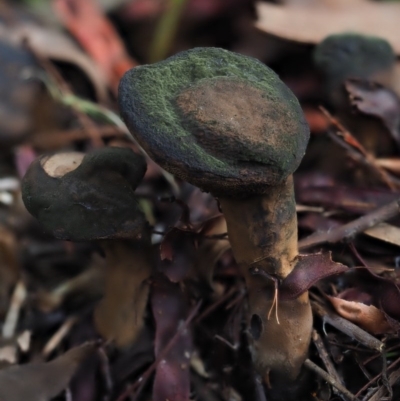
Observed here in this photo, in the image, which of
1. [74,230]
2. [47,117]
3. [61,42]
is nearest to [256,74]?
[74,230]

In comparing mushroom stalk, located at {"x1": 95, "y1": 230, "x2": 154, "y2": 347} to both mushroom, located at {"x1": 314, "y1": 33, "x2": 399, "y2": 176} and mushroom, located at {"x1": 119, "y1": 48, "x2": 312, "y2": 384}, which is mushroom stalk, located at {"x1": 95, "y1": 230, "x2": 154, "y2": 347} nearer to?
mushroom, located at {"x1": 119, "y1": 48, "x2": 312, "y2": 384}

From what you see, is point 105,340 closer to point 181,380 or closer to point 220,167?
point 181,380

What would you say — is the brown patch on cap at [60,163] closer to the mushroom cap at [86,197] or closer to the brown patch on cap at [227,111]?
the mushroom cap at [86,197]

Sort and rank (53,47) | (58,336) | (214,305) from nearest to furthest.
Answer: (214,305) < (58,336) < (53,47)

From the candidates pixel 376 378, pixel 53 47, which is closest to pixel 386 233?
pixel 376 378

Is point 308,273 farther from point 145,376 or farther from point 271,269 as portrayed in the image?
point 145,376
